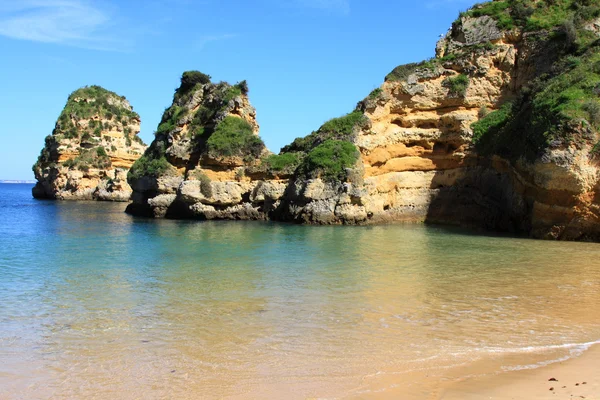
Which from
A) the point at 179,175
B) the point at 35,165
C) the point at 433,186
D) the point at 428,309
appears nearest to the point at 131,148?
the point at 35,165

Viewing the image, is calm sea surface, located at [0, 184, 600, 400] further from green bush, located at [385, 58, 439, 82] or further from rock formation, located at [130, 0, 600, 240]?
green bush, located at [385, 58, 439, 82]

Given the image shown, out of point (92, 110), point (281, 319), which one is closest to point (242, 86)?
point (281, 319)

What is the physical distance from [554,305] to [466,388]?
4856 mm

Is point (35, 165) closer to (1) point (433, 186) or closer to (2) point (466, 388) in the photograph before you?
(1) point (433, 186)

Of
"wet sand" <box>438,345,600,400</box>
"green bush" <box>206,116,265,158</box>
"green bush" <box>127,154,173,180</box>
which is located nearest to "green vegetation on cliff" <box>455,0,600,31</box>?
"green bush" <box>206,116,265,158</box>

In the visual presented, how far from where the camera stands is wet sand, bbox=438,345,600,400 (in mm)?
5996

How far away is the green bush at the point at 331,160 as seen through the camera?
2745cm

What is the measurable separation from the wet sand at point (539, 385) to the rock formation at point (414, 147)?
1889 cm

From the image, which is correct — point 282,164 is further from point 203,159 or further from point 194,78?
point 194,78

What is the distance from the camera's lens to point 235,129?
3152cm

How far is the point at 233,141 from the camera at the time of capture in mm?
30844

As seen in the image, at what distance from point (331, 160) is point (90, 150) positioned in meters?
47.1

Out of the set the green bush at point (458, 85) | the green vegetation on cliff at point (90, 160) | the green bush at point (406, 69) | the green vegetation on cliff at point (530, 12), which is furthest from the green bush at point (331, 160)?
the green vegetation on cliff at point (90, 160)

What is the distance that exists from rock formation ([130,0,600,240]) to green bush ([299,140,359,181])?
0.20ft
